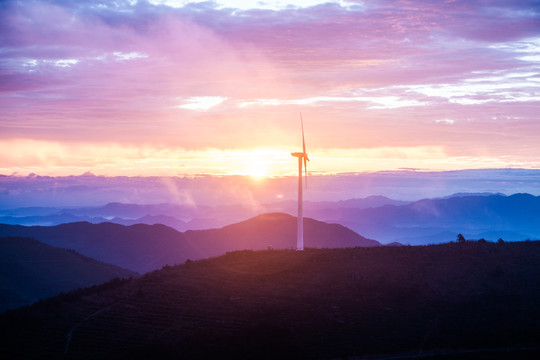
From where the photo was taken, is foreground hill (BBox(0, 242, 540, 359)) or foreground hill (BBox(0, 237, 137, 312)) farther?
foreground hill (BBox(0, 237, 137, 312))

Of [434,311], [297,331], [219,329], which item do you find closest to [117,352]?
[219,329]

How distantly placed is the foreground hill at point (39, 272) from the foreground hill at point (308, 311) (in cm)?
4230

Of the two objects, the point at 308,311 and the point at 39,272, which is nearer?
the point at 308,311

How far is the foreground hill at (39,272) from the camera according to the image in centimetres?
10838

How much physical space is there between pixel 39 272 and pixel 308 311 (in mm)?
83895

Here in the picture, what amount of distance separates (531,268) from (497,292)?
8851mm

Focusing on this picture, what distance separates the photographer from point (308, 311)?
190 feet

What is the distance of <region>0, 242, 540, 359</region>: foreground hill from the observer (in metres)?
50.4

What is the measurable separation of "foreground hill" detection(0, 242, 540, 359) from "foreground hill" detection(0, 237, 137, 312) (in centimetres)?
4230

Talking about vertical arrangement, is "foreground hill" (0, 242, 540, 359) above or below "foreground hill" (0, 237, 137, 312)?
above

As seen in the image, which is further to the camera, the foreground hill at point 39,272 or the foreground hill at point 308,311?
the foreground hill at point 39,272

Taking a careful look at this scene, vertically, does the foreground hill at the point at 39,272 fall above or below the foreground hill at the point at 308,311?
below

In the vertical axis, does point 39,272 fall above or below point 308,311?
below

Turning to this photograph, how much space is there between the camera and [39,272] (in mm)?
124000
